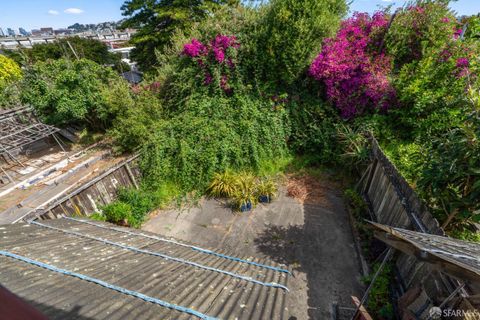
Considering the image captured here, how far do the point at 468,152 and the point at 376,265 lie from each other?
282cm

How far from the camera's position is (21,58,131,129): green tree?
891cm

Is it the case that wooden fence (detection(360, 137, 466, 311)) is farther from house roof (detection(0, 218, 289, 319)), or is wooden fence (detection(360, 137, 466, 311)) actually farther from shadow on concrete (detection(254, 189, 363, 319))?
house roof (detection(0, 218, 289, 319))

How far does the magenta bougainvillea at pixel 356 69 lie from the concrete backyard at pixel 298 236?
2.99m

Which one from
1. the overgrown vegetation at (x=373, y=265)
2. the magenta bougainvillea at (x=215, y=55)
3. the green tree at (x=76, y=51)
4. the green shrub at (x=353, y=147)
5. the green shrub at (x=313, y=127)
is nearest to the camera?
the overgrown vegetation at (x=373, y=265)

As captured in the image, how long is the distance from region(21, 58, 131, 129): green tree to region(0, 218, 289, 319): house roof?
6756 millimetres

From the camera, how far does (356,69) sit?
753cm

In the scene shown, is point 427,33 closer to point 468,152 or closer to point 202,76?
point 468,152

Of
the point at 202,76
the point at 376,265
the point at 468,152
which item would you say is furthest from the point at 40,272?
the point at 202,76

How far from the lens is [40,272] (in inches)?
103

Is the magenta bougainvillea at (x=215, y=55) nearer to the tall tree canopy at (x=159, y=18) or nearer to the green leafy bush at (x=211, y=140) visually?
the green leafy bush at (x=211, y=140)

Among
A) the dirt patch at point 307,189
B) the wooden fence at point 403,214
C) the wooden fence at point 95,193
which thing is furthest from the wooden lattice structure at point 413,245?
the wooden fence at point 95,193

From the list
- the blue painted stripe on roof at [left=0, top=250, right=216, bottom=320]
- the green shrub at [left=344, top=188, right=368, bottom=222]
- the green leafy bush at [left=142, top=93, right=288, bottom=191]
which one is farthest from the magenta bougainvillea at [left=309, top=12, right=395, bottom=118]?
the blue painted stripe on roof at [left=0, top=250, right=216, bottom=320]

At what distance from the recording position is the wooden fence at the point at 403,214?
329cm

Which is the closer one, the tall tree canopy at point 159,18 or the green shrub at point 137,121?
the green shrub at point 137,121
